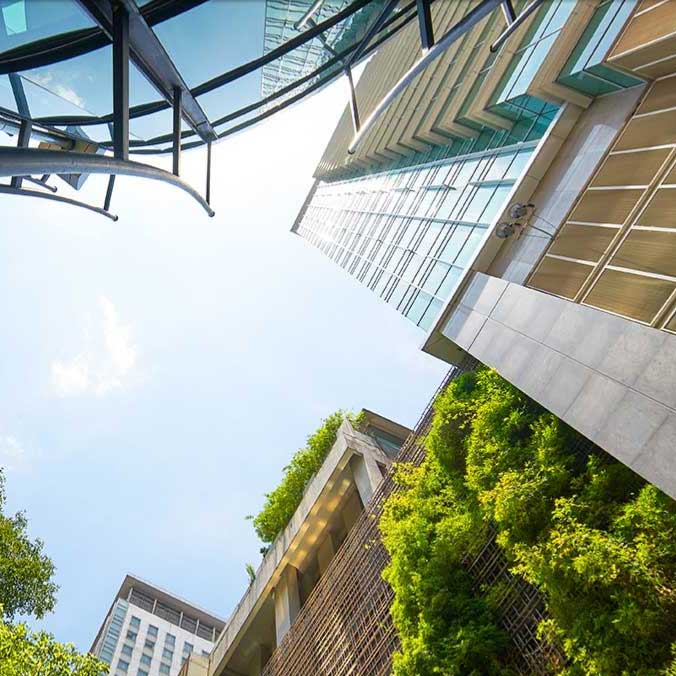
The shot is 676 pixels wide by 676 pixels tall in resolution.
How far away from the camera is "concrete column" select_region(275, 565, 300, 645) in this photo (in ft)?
72.3

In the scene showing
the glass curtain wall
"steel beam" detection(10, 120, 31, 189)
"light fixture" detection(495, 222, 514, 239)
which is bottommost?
"steel beam" detection(10, 120, 31, 189)

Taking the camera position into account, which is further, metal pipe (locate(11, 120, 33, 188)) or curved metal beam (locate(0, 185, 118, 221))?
metal pipe (locate(11, 120, 33, 188))

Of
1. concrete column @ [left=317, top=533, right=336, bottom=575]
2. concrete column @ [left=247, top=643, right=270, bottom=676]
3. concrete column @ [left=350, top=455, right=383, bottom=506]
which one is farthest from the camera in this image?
concrete column @ [left=247, top=643, right=270, bottom=676]

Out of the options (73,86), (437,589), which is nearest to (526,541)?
(437,589)

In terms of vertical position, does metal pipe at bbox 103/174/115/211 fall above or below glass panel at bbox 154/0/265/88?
below

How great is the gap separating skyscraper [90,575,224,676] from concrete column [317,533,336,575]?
53.1 m

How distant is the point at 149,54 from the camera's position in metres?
5.32

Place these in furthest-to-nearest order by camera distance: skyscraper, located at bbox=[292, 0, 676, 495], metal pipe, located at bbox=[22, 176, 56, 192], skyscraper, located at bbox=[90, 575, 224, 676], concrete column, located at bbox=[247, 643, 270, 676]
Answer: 1. skyscraper, located at bbox=[90, 575, 224, 676]
2. concrete column, located at bbox=[247, 643, 270, 676]
3. skyscraper, located at bbox=[292, 0, 676, 495]
4. metal pipe, located at bbox=[22, 176, 56, 192]

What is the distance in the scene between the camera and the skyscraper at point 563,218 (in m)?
8.36

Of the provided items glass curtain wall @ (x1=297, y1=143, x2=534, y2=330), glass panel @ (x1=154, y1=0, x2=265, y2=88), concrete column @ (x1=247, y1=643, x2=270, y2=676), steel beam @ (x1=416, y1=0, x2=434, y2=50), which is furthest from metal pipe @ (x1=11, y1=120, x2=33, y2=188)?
concrete column @ (x1=247, y1=643, x2=270, y2=676)

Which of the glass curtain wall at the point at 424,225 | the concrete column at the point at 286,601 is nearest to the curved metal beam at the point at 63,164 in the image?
the glass curtain wall at the point at 424,225

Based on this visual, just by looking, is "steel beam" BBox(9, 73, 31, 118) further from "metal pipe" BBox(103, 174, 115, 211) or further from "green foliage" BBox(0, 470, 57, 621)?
"green foliage" BBox(0, 470, 57, 621)

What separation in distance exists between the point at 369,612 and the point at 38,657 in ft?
30.3

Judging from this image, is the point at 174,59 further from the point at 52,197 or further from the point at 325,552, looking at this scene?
the point at 325,552
